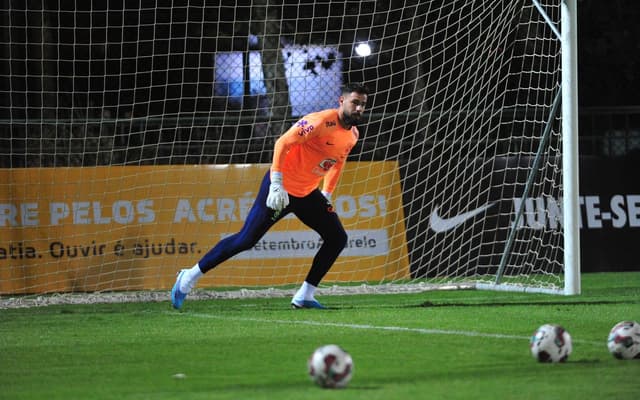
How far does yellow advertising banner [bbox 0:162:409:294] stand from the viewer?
45.7ft

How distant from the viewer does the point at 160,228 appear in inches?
565

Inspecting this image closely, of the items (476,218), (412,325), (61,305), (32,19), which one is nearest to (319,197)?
(412,325)

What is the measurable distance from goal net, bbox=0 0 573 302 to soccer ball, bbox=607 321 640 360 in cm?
534

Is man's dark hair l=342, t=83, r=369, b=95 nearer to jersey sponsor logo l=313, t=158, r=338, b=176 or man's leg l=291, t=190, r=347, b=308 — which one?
jersey sponsor logo l=313, t=158, r=338, b=176

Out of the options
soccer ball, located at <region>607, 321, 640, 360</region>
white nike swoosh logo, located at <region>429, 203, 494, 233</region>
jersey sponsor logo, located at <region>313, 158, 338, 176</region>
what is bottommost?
soccer ball, located at <region>607, 321, 640, 360</region>

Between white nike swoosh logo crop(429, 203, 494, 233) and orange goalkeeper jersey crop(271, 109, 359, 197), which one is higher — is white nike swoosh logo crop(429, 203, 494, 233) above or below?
below

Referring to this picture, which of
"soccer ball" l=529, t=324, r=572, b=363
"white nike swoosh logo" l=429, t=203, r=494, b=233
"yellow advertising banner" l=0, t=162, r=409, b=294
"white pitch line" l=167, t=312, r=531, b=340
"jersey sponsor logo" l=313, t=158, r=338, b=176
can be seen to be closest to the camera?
"soccer ball" l=529, t=324, r=572, b=363

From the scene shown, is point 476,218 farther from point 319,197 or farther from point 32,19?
point 32,19

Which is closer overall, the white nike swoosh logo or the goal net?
the goal net

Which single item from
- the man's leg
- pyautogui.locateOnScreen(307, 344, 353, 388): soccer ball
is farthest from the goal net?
pyautogui.locateOnScreen(307, 344, 353, 388): soccer ball

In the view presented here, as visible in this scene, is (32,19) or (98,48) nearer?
(32,19)

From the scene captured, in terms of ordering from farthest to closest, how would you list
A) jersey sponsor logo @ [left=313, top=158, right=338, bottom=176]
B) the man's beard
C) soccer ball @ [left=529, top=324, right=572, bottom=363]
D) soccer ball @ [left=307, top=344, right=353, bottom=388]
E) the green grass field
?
jersey sponsor logo @ [left=313, top=158, right=338, bottom=176] < the man's beard < soccer ball @ [left=529, top=324, right=572, bottom=363] < the green grass field < soccer ball @ [left=307, top=344, right=353, bottom=388]

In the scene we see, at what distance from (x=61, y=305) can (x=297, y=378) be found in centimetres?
625

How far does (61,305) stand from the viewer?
12195mm
